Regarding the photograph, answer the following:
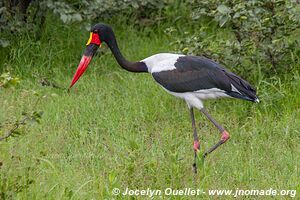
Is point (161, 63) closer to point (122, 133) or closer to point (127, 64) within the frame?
A: point (127, 64)

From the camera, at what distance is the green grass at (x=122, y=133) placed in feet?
17.3

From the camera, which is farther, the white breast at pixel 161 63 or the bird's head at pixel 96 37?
the bird's head at pixel 96 37

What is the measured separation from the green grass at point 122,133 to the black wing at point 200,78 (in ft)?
1.52

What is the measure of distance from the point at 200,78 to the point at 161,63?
37 centimetres

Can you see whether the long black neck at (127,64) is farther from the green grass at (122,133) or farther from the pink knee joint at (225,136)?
the pink knee joint at (225,136)

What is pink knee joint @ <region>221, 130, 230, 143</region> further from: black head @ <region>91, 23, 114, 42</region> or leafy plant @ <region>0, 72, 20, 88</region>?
leafy plant @ <region>0, 72, 20, 88</region>

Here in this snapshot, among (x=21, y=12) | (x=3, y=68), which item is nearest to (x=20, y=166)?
(x=3, y=68)

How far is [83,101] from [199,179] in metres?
2.21

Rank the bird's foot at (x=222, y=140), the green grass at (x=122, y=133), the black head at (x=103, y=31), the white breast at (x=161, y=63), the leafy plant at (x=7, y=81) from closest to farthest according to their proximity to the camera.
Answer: the leafy plant at (x=7, y=81) < the green grass at (x=122, y=133) < the bird's foot at (x=222, y=140) < the white breast at (x=161, y=63) < the black head at (x=103, y=31)

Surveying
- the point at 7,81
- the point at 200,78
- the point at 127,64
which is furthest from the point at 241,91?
→ the point at 7,81

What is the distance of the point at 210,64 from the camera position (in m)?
6.23

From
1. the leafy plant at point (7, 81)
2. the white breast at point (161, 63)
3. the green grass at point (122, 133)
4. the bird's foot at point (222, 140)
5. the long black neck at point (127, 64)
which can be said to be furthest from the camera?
the long black neck at point (127, 64)

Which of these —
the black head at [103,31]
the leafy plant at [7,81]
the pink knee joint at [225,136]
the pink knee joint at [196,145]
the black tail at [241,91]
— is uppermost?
the leafy plant at [7,81]

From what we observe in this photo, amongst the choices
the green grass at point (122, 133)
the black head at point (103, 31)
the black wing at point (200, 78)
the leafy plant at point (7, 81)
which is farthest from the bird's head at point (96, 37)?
the leafy plant at point (7, 81)
